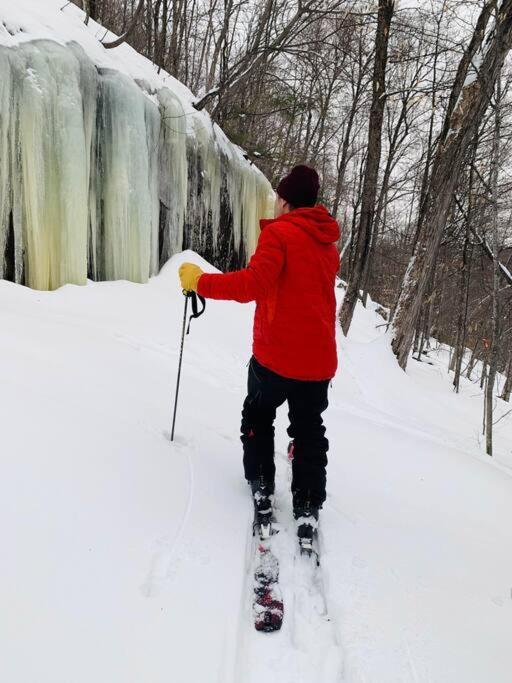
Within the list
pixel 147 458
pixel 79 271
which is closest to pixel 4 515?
pixel 147 458

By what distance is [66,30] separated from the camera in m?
5.34

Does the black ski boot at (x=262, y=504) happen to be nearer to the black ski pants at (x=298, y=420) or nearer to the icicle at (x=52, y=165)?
the black ski pants at (x=298, y=420)

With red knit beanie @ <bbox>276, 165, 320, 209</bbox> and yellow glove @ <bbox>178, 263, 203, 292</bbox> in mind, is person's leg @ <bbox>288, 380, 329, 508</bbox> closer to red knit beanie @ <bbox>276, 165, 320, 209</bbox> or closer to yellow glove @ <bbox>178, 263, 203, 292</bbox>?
yellow glove @ <bbox>178, 263, 203, 292</bbox>

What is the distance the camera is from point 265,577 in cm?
169

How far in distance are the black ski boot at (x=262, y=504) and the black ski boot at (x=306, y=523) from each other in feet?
0.43

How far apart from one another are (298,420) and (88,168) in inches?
181

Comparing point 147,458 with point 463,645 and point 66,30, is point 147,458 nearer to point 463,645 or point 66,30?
point 463,645

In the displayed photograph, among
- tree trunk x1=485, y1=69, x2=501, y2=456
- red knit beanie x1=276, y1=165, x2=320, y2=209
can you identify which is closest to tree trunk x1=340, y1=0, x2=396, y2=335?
tree trunk x1=485, y1=69, x2=501, y2=456

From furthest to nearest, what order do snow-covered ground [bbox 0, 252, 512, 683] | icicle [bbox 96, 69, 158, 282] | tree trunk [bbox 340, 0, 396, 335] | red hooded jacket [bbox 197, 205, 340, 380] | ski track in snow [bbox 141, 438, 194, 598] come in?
1. tree trunk [bbox 340, 0, 396, 335]
2. icicle [bbox 96, 69, 158, 282]
3. red hooded jacket [bbox 197, 205, 340, 380]
4. ski track in snow [bbox 141, 438, 194, 598]
5. snow-covered ground [bbox 0, 252, 512, 683]

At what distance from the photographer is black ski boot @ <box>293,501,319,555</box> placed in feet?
6.21

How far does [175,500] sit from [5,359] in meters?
1.34

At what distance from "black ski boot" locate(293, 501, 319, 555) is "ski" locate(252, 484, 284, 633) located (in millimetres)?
129

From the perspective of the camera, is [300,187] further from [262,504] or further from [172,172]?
[172,172]

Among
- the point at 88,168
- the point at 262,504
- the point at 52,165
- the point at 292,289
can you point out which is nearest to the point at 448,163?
the point at 88,168
